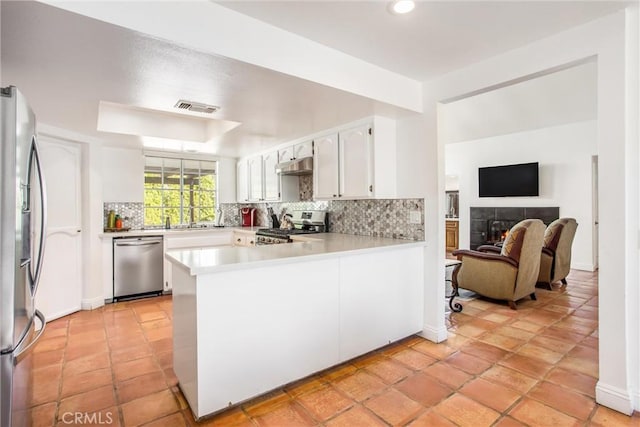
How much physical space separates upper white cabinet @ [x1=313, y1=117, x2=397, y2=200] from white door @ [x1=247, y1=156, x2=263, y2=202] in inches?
64.1

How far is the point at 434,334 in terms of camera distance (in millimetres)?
2932

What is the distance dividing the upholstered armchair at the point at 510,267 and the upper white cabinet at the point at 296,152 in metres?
2.32

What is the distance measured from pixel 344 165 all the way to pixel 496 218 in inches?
191

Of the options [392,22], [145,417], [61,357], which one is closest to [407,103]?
[392,22]

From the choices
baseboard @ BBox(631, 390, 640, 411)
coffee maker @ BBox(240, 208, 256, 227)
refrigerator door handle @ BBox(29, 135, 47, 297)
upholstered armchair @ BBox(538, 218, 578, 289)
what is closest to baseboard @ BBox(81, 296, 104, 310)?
coffee maker @ BBox(240, 208, 256, 227)

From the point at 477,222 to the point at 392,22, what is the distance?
621 cm

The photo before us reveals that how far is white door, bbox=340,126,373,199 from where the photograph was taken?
3215mm

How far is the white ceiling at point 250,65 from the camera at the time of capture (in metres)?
1.73

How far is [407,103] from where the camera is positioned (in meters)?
2.89

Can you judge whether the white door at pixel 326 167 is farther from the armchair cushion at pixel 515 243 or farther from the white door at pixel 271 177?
the armchair cushion at pixel 515 243

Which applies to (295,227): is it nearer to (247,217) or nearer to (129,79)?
(247,217)

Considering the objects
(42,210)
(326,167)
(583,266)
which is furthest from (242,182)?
(583,266)

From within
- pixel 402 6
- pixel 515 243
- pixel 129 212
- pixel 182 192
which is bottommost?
pixel 515 243

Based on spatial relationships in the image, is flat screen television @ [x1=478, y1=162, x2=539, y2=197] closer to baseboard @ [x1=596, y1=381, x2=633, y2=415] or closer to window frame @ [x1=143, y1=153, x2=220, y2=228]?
baseboard @ [x1=596, y1=381, x2=633, y2=415]
